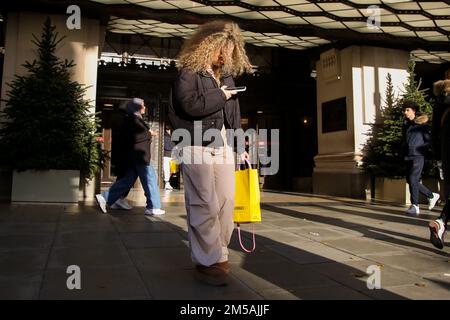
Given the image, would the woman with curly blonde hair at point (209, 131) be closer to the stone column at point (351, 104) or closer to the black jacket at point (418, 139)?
the black jacket at point (418, 139)

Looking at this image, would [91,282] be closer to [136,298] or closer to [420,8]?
[136,298]

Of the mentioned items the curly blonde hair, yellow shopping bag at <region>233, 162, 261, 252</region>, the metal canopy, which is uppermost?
the metal canopy

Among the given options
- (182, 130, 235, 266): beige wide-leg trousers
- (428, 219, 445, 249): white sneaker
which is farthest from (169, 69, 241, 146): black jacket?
(428, 219, 445, 249): white sneaker

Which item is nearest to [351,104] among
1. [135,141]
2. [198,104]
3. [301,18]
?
[301,18]

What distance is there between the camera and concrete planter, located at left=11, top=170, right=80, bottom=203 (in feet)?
23.5

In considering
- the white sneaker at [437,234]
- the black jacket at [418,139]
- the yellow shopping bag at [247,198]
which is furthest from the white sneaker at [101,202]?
the black jacket at [418,139]

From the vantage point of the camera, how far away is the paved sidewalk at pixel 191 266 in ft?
8.64

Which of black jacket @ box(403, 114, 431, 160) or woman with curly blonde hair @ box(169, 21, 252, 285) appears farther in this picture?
black jacket @ box(403, 114, 431, 160)

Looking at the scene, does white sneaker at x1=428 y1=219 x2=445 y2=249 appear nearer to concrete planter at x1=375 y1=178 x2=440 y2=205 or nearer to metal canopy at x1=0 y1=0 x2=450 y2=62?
concrete planter at x1=375 y1=178 x2=440 y2=205

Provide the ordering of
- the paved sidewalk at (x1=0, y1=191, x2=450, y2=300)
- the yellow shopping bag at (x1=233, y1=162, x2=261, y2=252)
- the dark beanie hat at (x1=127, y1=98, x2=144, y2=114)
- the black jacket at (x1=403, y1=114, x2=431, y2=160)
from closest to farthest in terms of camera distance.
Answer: the paved sidewalk at (x1=0, y1=191, x2=450, y2=300) → the yellow shopping bag at (x1=233, y1=162, x2=261, y2=252) → the dark beanie hat at (x1=127, y1=98, x2=144, y2=114) → the black jacket at (x1=403, y1=114, x2=431, y2=160)

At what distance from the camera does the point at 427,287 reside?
2818 millimetres

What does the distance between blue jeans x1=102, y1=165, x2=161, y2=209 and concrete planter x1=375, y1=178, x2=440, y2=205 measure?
18.6ft

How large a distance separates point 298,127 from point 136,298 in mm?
11983
